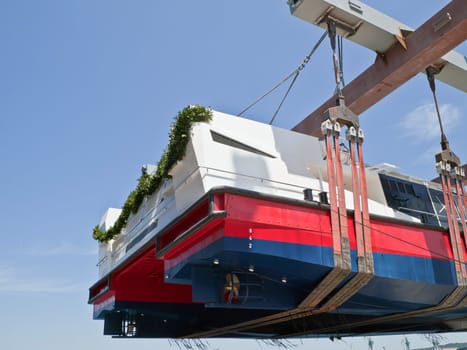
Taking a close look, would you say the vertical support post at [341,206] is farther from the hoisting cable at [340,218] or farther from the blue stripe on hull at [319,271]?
the blue stripe on hull at [319,271]

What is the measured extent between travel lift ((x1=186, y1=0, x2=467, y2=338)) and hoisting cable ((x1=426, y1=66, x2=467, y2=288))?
2cm

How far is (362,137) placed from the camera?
955 centimetres

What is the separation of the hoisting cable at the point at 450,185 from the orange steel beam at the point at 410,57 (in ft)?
5.12

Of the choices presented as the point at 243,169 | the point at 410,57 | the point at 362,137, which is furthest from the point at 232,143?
the point at 410,57

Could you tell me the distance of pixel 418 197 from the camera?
11906 mm

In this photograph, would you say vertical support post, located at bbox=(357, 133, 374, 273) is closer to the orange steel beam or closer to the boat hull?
the boat hull

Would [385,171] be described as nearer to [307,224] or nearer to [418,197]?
[418,197]

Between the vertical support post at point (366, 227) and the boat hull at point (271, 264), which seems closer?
the boat hull at point (271, 264)

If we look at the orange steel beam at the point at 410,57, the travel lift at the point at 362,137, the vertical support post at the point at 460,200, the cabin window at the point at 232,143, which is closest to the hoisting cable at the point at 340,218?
the travel lift at the point at 362,137

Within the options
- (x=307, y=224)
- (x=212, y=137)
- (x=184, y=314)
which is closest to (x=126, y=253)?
(x=184, y=314)

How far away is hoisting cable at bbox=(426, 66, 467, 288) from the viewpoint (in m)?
10.3

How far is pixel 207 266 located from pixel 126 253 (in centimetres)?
331

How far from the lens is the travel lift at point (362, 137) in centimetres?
863

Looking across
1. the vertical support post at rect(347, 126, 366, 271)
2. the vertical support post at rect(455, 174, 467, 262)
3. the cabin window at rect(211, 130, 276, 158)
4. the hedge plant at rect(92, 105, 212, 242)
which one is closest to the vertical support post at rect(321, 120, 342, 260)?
the vertical support post at rect(347, 126, 366, 271)
